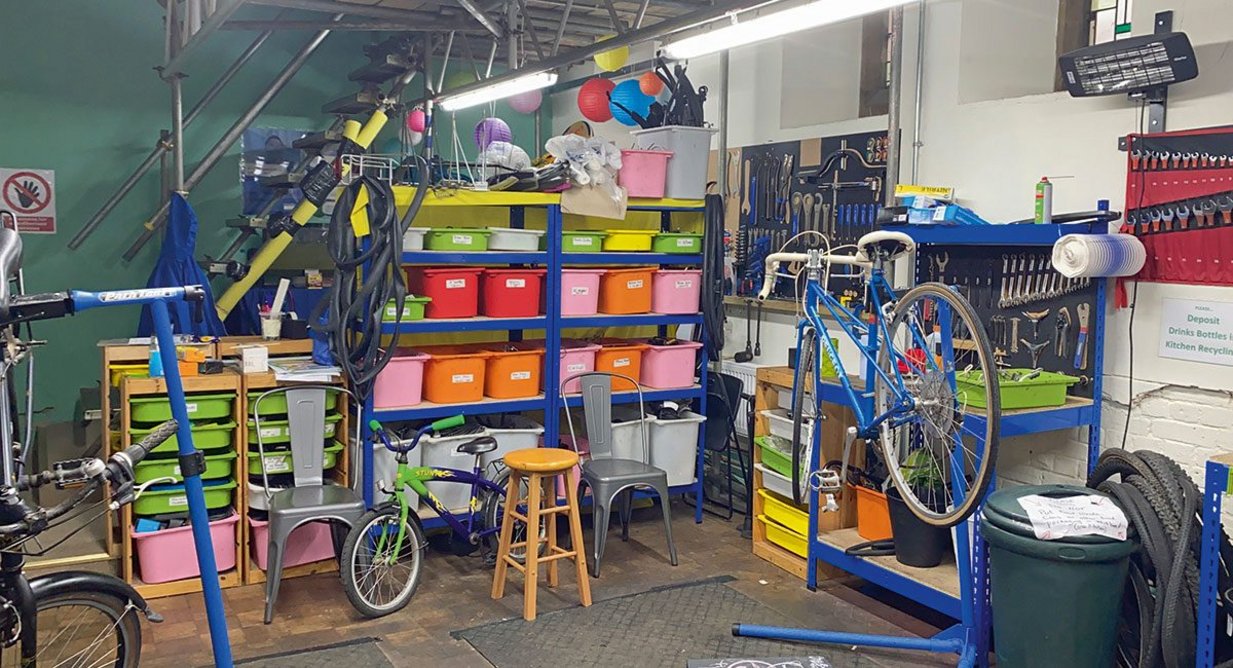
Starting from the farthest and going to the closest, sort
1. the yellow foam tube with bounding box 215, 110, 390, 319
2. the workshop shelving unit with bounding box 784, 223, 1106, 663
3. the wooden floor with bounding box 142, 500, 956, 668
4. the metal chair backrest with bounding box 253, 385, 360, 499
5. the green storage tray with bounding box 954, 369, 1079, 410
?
the yellow foam tube with bounding box 215, 110, 390, 319
the metal chair backrest with bounding box 253, 385, 360, 499
the wooden floor with bounding box 142, 500, 956, 668
the green storage tray with bounding box 954, 369, 1079, 410
the workshop shelving unit with bounding box 784, 223, 1106, 663

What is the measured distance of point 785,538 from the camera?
5082 millimetres

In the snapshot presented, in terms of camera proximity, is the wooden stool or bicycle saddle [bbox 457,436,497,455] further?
bicycle saddle [bbox 457,436,497,455]

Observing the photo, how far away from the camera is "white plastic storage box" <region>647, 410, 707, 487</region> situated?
18.5 ft

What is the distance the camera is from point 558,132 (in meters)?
8.80

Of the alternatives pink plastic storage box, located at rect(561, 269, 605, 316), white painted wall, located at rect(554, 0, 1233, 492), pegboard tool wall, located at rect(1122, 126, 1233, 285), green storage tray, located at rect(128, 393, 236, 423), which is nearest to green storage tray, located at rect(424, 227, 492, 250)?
pink plastic storage box, located at rect(561, 269, 605, 316)

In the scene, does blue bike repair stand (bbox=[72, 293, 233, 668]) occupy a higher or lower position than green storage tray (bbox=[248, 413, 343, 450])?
higher

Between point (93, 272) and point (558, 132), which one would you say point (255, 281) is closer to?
point (93, 272)

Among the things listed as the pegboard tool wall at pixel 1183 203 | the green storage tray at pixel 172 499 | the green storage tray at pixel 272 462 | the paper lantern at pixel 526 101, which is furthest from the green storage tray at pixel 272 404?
the pegboard tool wall at pixel 1183 203

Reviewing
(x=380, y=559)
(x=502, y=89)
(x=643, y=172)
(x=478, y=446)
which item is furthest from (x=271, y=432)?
(x=502, y=89)

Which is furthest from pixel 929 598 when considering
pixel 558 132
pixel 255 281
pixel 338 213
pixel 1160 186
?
pixel 558 132

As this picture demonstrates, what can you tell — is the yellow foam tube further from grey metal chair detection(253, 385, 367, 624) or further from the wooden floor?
the wooden floor

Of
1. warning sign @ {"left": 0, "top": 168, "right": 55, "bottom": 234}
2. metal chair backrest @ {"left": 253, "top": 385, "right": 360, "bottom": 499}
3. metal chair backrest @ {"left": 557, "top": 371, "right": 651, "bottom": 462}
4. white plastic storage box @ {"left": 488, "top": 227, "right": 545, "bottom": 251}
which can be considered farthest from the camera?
warning sign @ {"left": 0, "top": 168, "right": 55, "bottom": 234}

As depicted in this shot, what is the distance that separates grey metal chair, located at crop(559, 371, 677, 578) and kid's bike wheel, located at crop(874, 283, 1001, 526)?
127cm

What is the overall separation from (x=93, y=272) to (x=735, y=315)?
4.53m
